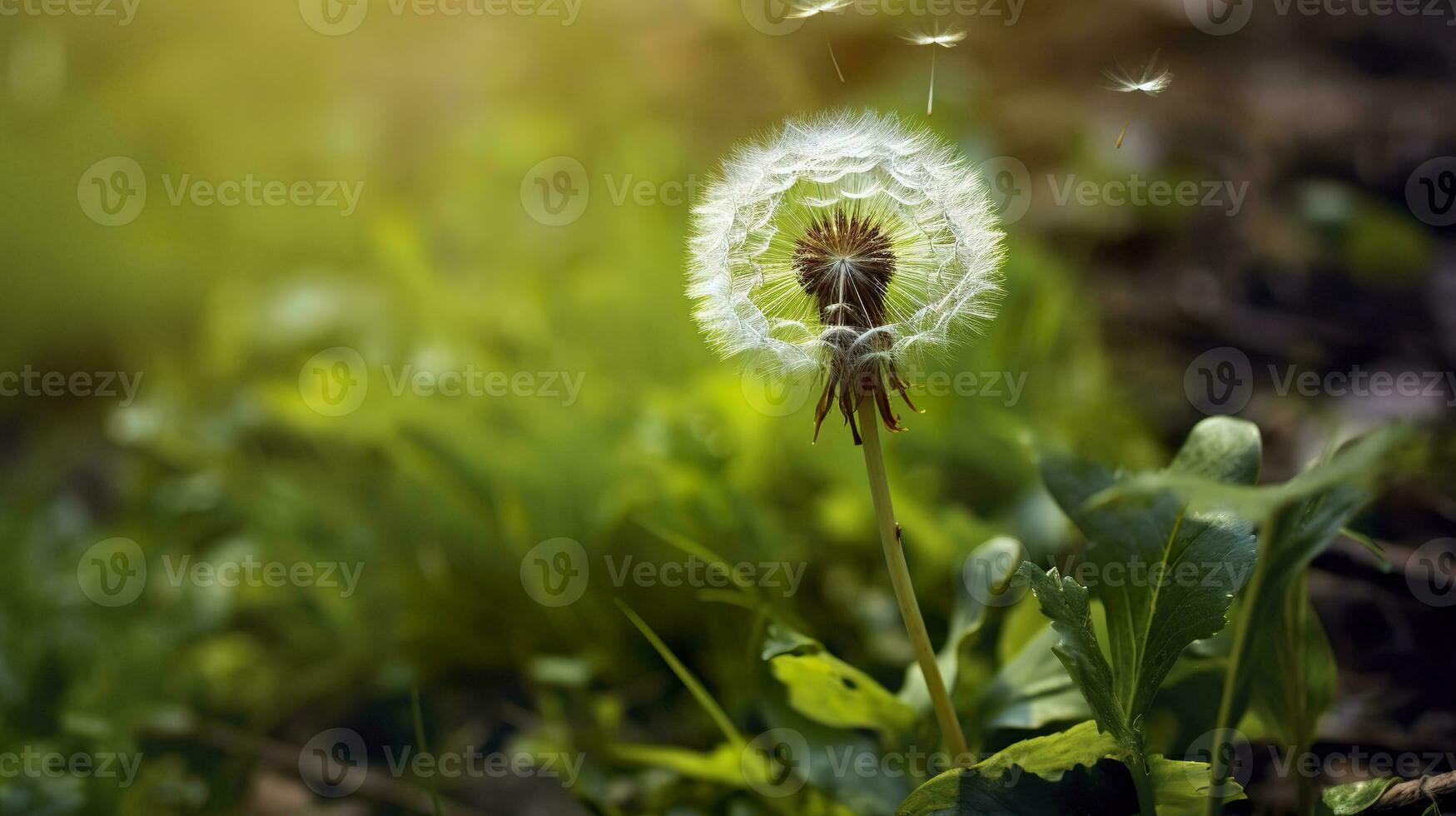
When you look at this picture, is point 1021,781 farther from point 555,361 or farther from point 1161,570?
point 555,361

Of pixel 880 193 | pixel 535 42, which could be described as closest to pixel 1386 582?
pixel 880 193

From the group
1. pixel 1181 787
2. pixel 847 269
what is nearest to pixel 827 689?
pixel 1181 787

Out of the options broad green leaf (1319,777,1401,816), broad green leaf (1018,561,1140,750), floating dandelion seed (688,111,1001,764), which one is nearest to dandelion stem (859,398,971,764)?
floating dandelion seed (688,111,1001,764)

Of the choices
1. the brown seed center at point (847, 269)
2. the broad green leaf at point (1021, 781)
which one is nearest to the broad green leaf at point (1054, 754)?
the broad green leaf at point (1021, 781)

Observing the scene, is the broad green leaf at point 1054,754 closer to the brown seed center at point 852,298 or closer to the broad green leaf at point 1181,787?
the broad green leaf at point 1181,787

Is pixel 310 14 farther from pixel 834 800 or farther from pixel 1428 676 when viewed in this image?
pixel 1428 676
